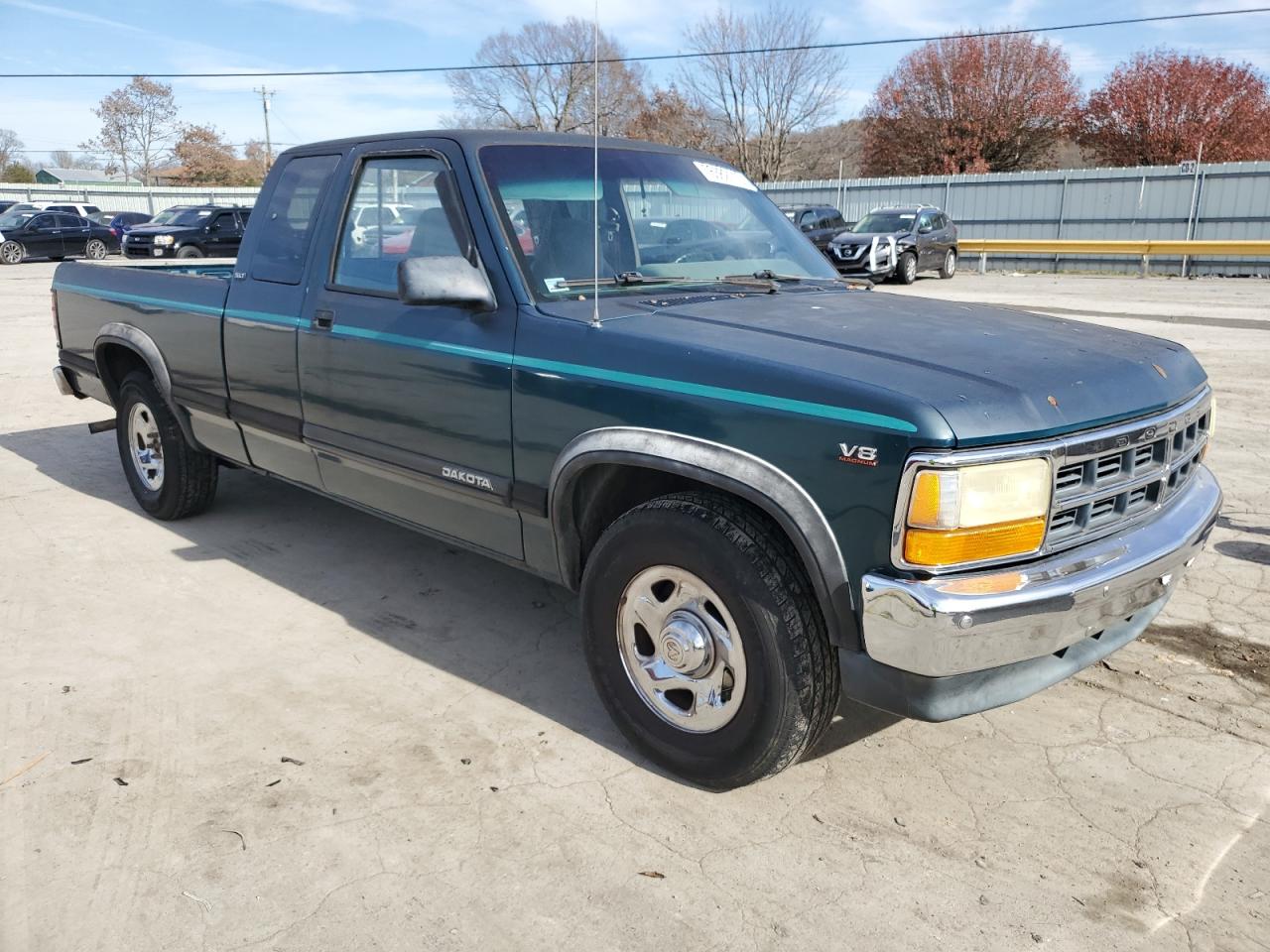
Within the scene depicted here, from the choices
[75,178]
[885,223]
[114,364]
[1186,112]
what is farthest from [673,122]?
[75,178]

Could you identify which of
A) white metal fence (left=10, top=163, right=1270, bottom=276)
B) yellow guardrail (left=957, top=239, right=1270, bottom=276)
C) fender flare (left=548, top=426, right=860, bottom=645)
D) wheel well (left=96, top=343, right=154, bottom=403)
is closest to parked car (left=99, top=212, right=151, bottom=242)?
white metal fence (left=10, top=163, right=1270, bottom=276)

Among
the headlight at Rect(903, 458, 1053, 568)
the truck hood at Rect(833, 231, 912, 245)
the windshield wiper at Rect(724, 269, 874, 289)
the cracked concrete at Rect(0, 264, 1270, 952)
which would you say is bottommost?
the cracked concrete at Rect(0, 264, 1270, 952)

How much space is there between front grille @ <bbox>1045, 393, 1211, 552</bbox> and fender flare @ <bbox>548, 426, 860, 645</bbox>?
0.56 m

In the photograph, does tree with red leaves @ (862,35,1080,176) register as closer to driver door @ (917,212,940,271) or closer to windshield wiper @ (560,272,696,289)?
driver door @ (917,212,940,271)

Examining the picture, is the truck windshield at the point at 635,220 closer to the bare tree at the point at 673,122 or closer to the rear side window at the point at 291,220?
the rear side window at the point at 291,220

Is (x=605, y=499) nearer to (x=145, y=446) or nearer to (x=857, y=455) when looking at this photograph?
(x=857, y=455)

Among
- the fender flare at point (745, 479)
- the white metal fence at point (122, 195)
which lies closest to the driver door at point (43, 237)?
the white metal fence at point (122, 195)

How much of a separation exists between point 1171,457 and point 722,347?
1416mm

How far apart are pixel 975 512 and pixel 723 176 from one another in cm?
241

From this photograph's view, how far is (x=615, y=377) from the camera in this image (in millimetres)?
2949

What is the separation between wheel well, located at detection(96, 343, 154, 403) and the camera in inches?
223

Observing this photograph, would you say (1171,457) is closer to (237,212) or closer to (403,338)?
(403,338)

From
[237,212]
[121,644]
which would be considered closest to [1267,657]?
[121,644]

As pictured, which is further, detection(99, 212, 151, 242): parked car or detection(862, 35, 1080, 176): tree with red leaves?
detection(862, 35, 1080, 176): tree with red leaves
